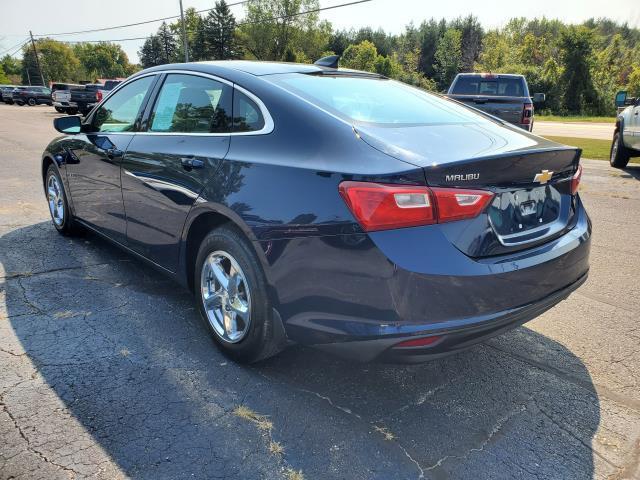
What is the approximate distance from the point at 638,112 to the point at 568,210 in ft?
26.1

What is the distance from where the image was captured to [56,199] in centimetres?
504

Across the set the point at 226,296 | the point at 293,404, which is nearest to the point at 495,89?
the point at 226,296

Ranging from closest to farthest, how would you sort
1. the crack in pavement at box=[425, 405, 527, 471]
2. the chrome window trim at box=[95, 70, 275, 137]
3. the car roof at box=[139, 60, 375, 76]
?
the crack in pavement at box=[425, 405, 527, 471] < the chrome window trim at box=[95, 70, 275, 137] < the car roof at box=[139, 60, 375, 76]

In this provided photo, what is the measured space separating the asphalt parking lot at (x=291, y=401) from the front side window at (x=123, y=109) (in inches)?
50.2

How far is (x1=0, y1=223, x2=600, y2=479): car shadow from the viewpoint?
6.92 feet

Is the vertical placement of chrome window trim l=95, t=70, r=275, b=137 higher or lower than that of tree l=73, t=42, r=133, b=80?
lower

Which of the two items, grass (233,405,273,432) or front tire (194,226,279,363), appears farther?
front tire (194,226,279,363)

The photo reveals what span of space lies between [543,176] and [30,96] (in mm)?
47870

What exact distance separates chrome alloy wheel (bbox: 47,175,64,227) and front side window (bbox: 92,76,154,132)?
1.00m

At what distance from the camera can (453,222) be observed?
81.6 inches

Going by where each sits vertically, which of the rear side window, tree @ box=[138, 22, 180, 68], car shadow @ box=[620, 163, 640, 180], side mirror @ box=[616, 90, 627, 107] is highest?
tree @ box=[138, 22, 180, 68]

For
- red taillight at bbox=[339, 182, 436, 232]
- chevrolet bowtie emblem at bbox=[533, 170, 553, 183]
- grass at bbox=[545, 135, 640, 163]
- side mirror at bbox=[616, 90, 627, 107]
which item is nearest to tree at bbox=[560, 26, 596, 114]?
grass at bbox=[545, 135, 640, 163]

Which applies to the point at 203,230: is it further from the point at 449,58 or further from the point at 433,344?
the point at 449,58

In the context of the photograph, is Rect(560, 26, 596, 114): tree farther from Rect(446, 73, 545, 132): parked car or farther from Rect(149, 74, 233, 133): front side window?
Rect(149, 74, 233, 133): front side window
